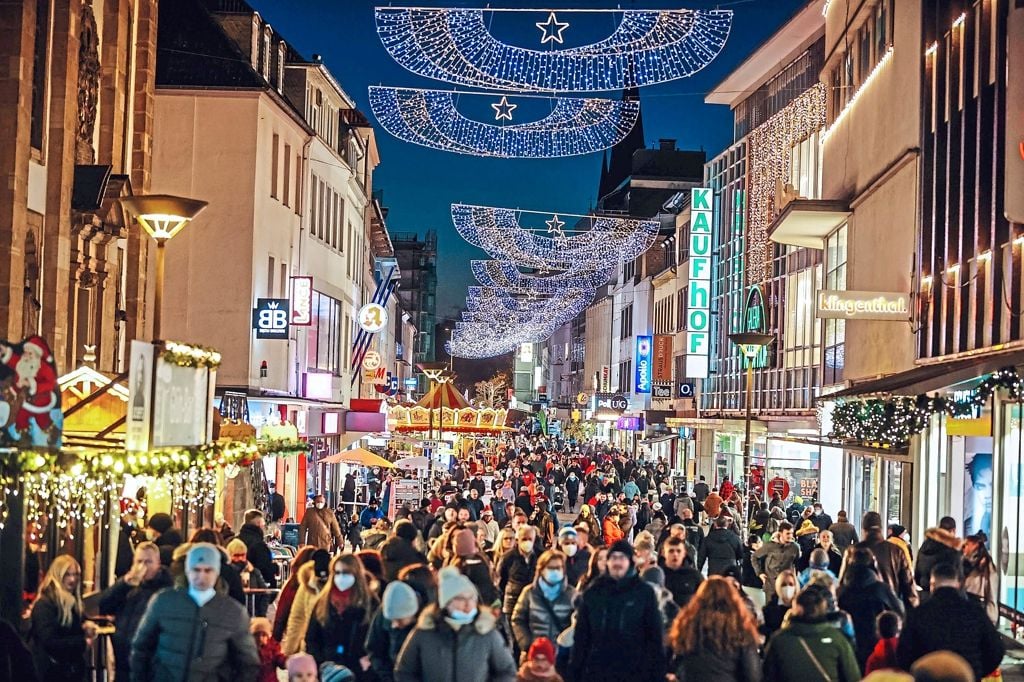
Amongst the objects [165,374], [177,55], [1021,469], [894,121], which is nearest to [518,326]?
[177,55]

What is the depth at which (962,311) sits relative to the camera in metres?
24.4

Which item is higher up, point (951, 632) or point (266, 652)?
point (951, 632)

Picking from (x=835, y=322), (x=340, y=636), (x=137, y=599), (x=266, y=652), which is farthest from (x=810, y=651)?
(x=835, y=322)

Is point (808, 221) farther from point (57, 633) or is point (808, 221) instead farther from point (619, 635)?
point (57, 633)

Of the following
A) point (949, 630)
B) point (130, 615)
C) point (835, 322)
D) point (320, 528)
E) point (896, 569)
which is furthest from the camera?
point (835, 322)

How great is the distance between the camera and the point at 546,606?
11.8m

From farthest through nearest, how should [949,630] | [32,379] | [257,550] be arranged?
[257,550], [32,379], [949,630]

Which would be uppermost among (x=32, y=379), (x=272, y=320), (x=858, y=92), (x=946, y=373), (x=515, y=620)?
(x=858, y=92)

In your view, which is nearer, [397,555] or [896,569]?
[397,555]

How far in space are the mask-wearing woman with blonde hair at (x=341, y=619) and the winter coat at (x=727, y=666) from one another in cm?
256

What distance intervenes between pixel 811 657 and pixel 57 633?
492 cm

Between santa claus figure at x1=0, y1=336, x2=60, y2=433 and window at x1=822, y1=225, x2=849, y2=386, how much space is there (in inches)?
1024

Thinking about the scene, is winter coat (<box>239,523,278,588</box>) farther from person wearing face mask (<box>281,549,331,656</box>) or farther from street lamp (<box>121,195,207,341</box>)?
person wearing face mask (<box>281,549,331,656</box>)

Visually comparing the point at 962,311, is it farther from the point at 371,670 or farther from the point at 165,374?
the point at 371,670
